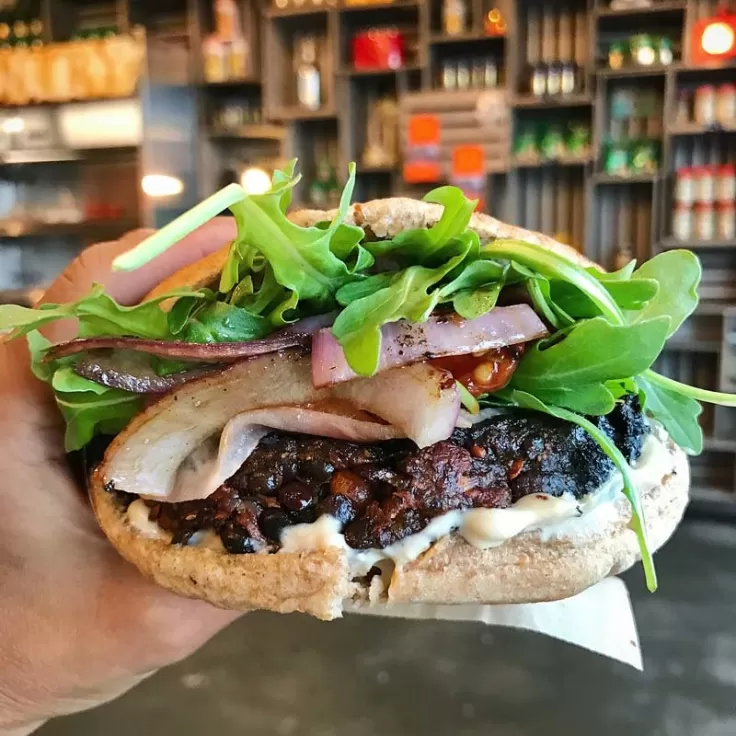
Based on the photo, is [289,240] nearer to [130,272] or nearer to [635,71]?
[130,272]

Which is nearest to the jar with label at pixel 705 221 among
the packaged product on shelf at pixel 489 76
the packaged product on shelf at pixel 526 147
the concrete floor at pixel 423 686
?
the packaged product on shelf at pixel 526 147

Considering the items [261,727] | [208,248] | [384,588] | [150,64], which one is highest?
[150,64]

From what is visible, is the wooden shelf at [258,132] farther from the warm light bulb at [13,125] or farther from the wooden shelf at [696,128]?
the wooden shelf at [696,128]

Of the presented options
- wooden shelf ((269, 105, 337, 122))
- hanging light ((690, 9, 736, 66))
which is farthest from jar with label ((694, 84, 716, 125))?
wooden shelf ((269, 105, 337, 122))

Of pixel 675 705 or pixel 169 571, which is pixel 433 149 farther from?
pixel 169 571

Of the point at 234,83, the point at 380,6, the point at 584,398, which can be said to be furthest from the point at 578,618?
the point at 234,83

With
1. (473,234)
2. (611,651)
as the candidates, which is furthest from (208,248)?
(611,651)
